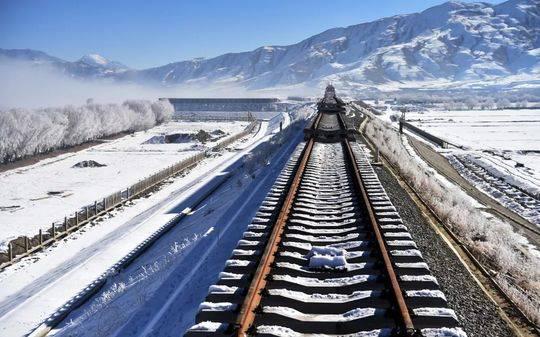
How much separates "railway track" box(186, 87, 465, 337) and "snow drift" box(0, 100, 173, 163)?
5753 cm

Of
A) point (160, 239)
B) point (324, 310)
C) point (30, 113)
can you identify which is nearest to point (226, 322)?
point (324, 310)

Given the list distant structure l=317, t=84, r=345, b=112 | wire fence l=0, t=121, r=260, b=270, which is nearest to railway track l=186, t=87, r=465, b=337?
wire fence l=0, t=121, r=260, b=270

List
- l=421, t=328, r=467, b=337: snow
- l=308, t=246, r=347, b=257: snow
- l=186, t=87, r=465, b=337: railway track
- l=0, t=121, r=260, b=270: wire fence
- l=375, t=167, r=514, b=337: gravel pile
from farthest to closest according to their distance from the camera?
1. l=0, t=121, r=260, b=270: wire fence
2. l=308, t=246, r=347, b=257: snow
3. l=375, t=167, r=514, b=337: gravel pile
4. l=186, t=87, r=465, b=337: railway track
5. l=421, t=328, r=467, b=337: snow

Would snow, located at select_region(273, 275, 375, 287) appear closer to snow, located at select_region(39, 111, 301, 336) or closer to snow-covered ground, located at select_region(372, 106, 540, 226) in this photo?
snow, located at select_region(39, 111, 301, 336)

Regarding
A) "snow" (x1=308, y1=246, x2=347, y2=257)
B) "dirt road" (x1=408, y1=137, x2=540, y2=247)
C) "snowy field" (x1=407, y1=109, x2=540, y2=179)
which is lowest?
"snowy field" (x1=407, y1=109, x2=540, y2=179)

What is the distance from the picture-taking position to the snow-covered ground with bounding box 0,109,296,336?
15.7m

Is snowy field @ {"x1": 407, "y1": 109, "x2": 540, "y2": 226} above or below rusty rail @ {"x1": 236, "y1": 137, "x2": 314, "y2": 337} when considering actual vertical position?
below

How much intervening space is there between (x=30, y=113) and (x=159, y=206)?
46.0 meters

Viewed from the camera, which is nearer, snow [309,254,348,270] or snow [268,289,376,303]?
snow [268,289,376,303]

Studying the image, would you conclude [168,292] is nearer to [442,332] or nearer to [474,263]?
[474,263]

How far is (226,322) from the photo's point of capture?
5285 mm

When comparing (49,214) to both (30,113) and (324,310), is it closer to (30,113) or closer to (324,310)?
(324,310)

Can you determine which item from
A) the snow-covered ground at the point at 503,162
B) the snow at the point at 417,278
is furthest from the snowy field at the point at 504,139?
the snow at the point at 417,278

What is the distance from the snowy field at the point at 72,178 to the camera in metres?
31.2
